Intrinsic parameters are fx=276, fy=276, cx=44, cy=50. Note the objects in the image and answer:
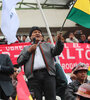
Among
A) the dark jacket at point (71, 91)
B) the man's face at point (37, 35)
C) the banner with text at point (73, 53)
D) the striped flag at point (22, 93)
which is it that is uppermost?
the man's face at point (37, 35)

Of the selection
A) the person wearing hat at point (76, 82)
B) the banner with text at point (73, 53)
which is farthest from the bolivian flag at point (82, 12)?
the banner with text at point (73, 53)

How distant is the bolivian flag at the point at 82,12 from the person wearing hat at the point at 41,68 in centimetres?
46

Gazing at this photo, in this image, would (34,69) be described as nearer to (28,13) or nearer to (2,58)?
(2,58)

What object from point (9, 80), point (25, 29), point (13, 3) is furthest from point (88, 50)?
point (25, 29)

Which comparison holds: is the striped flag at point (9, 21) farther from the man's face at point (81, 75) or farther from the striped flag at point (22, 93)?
the striped flag at point (22, 93)

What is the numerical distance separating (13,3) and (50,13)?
886 cm

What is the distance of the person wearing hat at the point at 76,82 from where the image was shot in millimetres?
3727

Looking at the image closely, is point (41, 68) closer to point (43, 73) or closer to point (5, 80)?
point (43, 73)

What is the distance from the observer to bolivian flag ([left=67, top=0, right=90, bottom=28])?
12.8 feet

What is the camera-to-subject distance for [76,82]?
399 centimetres

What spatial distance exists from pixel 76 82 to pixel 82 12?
1012mm

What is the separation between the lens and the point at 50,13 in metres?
13.7

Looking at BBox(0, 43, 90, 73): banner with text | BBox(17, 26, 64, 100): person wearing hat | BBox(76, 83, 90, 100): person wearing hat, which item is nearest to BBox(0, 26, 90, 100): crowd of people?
BBox(17, 26, 64, 100): person wearing hat

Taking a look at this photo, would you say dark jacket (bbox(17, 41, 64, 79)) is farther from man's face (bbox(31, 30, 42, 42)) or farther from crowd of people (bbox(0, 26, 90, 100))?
man's face (bbox(31, 30, 42, 42))
